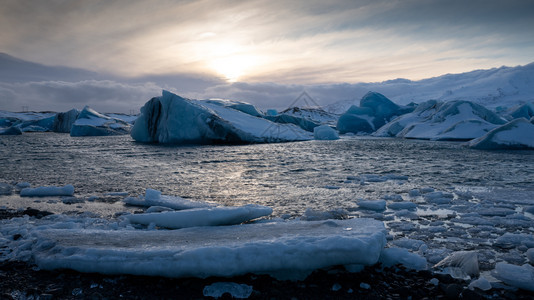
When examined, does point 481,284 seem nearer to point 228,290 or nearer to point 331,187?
point 228,290

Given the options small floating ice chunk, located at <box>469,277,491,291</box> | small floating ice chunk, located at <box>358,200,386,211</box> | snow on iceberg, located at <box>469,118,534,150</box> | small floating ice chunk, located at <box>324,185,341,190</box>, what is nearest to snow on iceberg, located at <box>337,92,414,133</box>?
snow on iceberg, located at <box>469,118,534,150</box>

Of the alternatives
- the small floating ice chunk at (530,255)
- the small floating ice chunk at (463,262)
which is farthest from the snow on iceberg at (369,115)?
the small floating ice chunk at (463,262)

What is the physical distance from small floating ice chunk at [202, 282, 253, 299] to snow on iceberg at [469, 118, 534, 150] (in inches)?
468

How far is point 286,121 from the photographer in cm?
2680

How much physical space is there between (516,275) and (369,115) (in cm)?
2480

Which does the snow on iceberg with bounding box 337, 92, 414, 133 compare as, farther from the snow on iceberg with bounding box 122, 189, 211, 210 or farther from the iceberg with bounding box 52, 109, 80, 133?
the iceberg with bounding box 52, 109, 80, 133

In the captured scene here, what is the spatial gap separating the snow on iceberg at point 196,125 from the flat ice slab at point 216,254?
12209mm

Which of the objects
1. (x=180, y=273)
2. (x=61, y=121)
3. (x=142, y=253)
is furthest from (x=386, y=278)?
(x=61, y=121)

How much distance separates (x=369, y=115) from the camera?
25703 millimetres

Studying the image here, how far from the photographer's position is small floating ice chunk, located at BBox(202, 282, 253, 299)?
1786mm

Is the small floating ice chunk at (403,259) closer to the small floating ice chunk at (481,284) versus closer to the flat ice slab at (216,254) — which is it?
the flat ice slab at (216,254)

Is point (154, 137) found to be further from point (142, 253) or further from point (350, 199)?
point (142, 253)

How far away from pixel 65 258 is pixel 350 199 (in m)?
2.94

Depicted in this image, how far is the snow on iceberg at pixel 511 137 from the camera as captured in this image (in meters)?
11.0
